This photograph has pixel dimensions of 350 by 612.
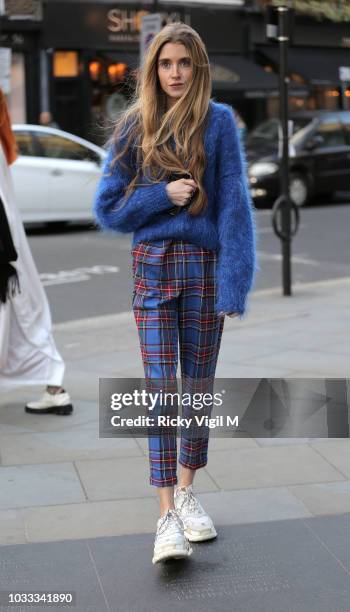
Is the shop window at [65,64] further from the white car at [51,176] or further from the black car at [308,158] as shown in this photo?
the white car at [51,176]

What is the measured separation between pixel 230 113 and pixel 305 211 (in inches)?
616

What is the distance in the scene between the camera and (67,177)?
52.6ft

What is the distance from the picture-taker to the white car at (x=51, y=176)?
51.3ft

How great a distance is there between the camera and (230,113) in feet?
13.0

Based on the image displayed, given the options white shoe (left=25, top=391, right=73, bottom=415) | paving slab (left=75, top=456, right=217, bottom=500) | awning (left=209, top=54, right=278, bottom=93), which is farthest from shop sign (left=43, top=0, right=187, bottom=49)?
paving slab (left=75, top=456, right=217, bottom=500)

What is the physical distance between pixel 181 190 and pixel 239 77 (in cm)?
2337

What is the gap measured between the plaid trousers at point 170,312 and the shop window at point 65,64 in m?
21.8

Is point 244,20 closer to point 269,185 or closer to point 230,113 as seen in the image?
point 269,185

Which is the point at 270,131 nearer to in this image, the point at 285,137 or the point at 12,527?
the point at 285,137

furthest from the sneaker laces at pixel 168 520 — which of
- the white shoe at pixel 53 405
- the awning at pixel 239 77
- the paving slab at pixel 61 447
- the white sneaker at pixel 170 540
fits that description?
the awning at pixel 239 77

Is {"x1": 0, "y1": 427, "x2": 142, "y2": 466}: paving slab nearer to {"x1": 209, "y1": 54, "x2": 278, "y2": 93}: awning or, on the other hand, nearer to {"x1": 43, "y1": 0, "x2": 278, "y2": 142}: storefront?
{"x1": 43, "y1": 0, "x2": 278, "y2": 142}: storefront

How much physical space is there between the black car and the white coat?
13.7 m

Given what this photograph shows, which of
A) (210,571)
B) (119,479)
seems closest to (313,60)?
(119,479)

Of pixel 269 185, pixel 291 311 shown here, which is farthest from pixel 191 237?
pixel 269 185
